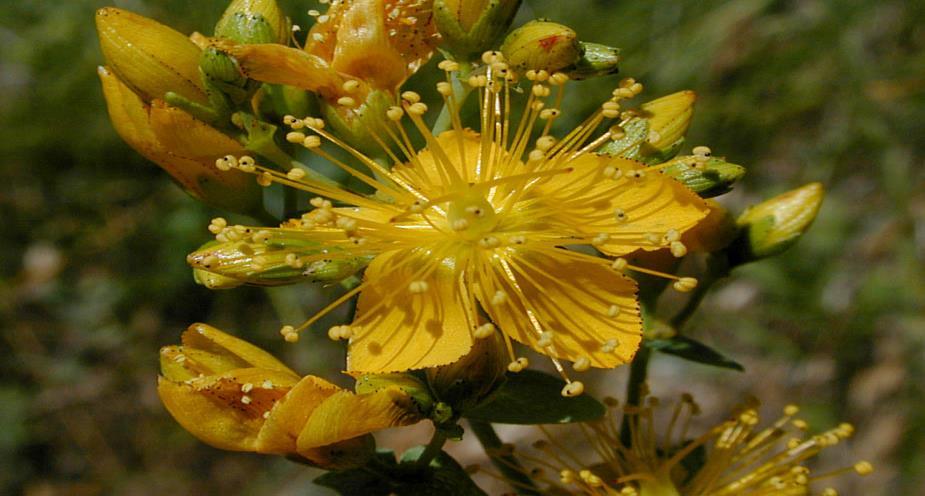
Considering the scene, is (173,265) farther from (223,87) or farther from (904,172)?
(904,172)

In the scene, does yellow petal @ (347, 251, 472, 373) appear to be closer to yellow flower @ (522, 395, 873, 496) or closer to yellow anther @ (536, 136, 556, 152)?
yellow anther @ (536, 136, 556, 152)

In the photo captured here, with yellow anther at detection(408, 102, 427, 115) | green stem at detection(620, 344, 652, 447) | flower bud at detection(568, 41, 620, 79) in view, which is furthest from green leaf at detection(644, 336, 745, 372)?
yellow anther at detection(408, 102, 427, 115)

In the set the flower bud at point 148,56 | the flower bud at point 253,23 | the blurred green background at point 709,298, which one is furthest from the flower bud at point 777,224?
the blurred green background at point 709,298

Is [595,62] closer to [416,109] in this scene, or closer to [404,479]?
[416,109]

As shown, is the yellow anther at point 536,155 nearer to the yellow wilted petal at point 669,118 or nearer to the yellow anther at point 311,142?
the yellow wilted petal at point 669,118

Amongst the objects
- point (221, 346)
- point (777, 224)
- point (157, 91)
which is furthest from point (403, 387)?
point (777, 224)

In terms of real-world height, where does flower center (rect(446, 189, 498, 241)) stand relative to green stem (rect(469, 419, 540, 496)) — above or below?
above
